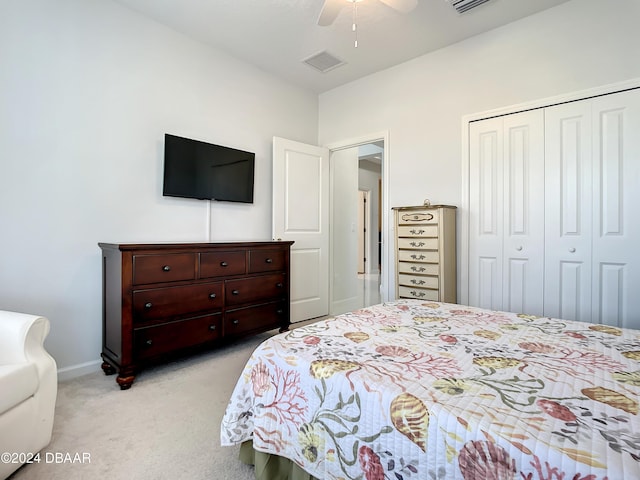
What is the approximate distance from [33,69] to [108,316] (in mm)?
1824

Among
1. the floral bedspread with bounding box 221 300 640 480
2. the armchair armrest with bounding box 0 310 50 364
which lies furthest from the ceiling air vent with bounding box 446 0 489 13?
the armchair armrest with bounding box 0 310 50 364

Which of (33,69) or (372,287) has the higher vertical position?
(33,69)

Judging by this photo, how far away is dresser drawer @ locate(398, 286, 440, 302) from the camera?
2983 mm

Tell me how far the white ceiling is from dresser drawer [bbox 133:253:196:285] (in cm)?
204

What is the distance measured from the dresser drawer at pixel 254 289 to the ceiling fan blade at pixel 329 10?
2.12 metres

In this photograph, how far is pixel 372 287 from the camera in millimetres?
6461

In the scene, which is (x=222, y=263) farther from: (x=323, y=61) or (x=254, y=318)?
(x=323, y=61)

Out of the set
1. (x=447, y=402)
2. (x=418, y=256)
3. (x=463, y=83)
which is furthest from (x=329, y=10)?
(x=447, y=402)

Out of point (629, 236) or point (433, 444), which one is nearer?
point (433, 444)

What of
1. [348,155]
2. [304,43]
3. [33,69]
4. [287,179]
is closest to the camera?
[33,69]

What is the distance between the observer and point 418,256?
3086mm

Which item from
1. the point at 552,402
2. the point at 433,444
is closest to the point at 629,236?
the point at 552,402

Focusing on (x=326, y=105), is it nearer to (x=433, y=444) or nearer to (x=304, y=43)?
(x=304, y=43)

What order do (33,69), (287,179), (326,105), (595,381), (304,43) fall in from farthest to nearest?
(326,105) < (287,179) < (304,43) < (33,69) < (595,381)
